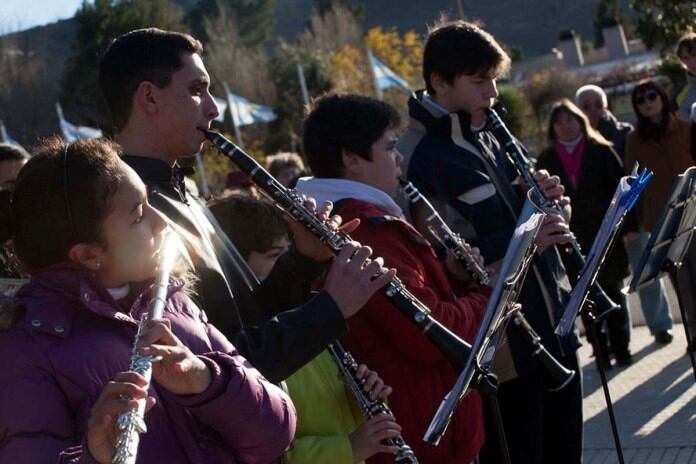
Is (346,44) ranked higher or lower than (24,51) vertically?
lower

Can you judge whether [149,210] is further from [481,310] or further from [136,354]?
[481,310]

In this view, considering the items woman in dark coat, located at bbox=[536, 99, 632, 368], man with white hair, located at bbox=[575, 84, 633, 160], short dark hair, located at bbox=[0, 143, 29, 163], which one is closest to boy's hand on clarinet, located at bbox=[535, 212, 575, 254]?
short dark hair, located at bbox=[0, 143, 29, 163]

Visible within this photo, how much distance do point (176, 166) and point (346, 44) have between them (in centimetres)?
4155

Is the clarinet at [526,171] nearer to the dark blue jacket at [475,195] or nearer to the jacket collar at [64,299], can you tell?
the dark blue jacket at [475,195]

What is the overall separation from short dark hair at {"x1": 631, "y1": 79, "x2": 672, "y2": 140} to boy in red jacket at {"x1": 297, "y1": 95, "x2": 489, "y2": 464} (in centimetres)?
419

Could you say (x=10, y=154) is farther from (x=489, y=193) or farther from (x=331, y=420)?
(x=331, y=420)

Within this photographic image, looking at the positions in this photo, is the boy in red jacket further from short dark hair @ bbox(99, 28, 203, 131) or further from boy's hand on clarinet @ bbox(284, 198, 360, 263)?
short dark hair @ bbox(99, 28, 203, 131)

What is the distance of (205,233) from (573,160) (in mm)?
5076

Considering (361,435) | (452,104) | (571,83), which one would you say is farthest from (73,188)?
(571,83)

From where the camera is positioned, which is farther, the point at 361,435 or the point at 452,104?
the point at 452,104

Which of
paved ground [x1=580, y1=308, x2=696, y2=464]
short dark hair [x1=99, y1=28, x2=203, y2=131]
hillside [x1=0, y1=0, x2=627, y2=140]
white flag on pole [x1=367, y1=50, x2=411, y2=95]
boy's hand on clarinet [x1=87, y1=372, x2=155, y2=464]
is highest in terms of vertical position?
short dark hair [x1=99, y1=28, x2=203, y2=131]

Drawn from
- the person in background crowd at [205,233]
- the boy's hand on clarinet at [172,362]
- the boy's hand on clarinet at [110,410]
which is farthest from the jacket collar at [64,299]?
the person in background crowd at [205,233]

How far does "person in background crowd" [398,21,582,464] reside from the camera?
13.1 feet

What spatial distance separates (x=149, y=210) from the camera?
228 cm
